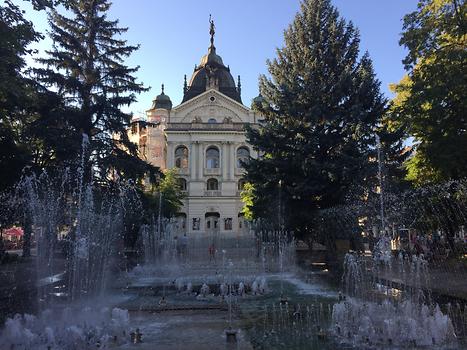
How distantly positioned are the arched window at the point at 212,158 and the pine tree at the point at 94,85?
117 ft

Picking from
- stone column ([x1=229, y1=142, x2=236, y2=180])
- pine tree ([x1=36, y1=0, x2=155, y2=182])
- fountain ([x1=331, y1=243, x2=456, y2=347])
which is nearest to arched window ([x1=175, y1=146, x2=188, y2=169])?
stone column ([x1=229, y1=142, x2=236, y2=180])

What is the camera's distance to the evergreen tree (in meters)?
20.8

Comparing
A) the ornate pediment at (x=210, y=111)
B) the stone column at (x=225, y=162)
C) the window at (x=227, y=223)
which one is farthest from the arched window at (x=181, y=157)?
the window at (x=227, y=223)

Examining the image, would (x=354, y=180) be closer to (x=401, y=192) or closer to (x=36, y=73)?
(x=401, y=192)

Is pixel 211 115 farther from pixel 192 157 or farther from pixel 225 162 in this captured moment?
pixel 225 162

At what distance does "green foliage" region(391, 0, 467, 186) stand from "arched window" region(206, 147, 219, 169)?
41.9m

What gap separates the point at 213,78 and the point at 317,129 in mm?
43824

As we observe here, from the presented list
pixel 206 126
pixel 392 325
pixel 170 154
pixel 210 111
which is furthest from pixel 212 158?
pixel 392 325

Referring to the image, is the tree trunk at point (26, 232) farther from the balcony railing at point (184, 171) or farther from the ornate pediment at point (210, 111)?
the ornate pediment at point (210, 111)

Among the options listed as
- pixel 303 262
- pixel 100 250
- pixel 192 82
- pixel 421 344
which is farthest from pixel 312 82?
pixel 192 82

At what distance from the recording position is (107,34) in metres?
24.8

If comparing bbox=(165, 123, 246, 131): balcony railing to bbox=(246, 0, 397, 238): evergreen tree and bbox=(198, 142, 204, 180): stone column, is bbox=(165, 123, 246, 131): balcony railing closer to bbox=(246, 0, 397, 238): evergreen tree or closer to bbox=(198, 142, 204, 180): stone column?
bbox=(198, 142, 204, 180): stone column

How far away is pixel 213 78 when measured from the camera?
6400 cm

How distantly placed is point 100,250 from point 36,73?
8891mm
